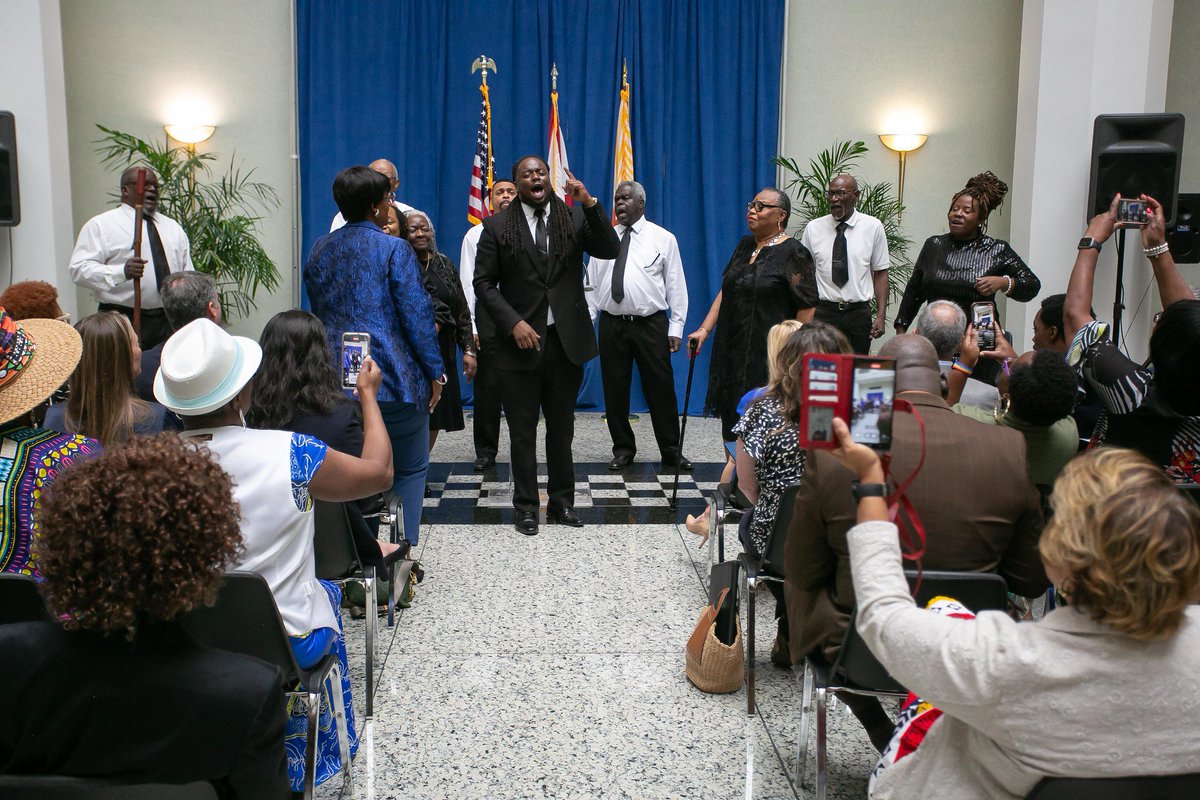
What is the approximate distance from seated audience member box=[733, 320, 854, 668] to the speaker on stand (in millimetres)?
3724

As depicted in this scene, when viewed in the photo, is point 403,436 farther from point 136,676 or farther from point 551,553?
point 136,676

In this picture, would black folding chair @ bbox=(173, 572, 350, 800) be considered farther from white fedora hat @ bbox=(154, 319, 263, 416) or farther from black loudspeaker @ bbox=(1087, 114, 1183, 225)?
black loudspeaker @ bbox=(1087, 114, 1183, 225)

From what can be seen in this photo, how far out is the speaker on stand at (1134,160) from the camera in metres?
5.47

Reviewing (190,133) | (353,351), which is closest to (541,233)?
(353,351)

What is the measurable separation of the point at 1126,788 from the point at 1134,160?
5205mm

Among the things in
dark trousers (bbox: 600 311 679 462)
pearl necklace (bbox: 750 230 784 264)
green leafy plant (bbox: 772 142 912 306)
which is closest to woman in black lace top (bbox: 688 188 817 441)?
pearl necklace (bbox: 750 230 784 264)

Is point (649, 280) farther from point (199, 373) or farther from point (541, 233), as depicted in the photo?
point (199, 373)

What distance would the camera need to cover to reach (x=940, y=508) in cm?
200

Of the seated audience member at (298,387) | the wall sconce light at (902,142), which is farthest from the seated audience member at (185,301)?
the wall sconce light at (902,142)

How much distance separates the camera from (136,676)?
1.17 m

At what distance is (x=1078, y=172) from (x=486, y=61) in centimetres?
390

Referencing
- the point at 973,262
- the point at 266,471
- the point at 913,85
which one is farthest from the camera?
the point at 913,85

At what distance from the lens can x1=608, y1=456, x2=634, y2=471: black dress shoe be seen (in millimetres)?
5594

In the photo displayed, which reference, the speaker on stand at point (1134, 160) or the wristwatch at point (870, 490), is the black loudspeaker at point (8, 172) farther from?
the speaker on stand at point (1134, 160)
